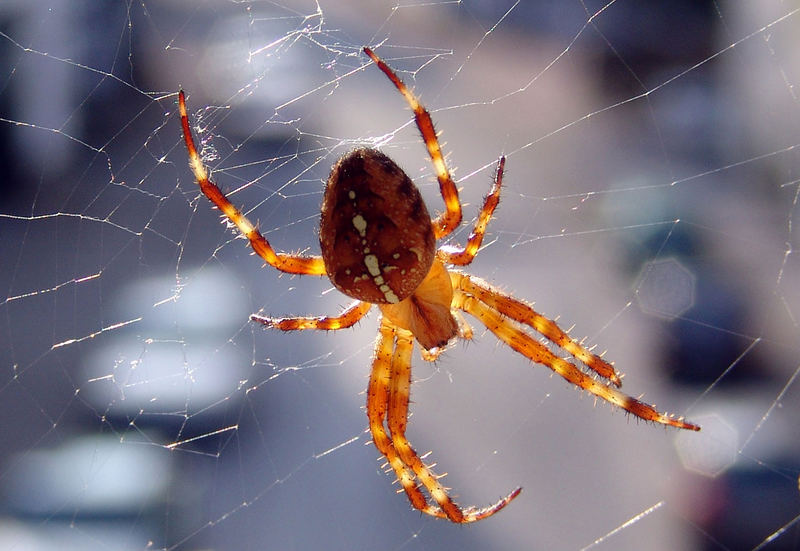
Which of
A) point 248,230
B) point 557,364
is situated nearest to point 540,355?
point 557,364

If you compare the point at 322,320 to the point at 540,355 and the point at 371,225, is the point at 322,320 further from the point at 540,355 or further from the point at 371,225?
the point at 540,355

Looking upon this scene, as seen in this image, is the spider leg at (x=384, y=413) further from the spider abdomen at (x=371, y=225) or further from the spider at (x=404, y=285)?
the spider abdomen at (x=371, y=225)

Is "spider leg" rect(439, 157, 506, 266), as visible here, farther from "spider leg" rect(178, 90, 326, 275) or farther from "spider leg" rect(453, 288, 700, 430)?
"spider leg" rect(178, 90, 326, 275)

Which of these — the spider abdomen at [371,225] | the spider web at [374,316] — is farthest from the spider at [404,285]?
the spider web at [374,316]

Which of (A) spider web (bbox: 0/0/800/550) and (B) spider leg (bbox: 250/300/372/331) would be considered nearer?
(B) spider leg (bbox: 250/300/372/331)

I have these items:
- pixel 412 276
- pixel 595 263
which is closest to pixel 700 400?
pixel 595 263

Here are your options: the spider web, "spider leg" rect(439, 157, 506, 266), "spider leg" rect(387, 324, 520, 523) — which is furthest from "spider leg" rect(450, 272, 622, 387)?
the spider web

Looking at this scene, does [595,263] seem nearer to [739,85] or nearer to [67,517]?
[739,85]
